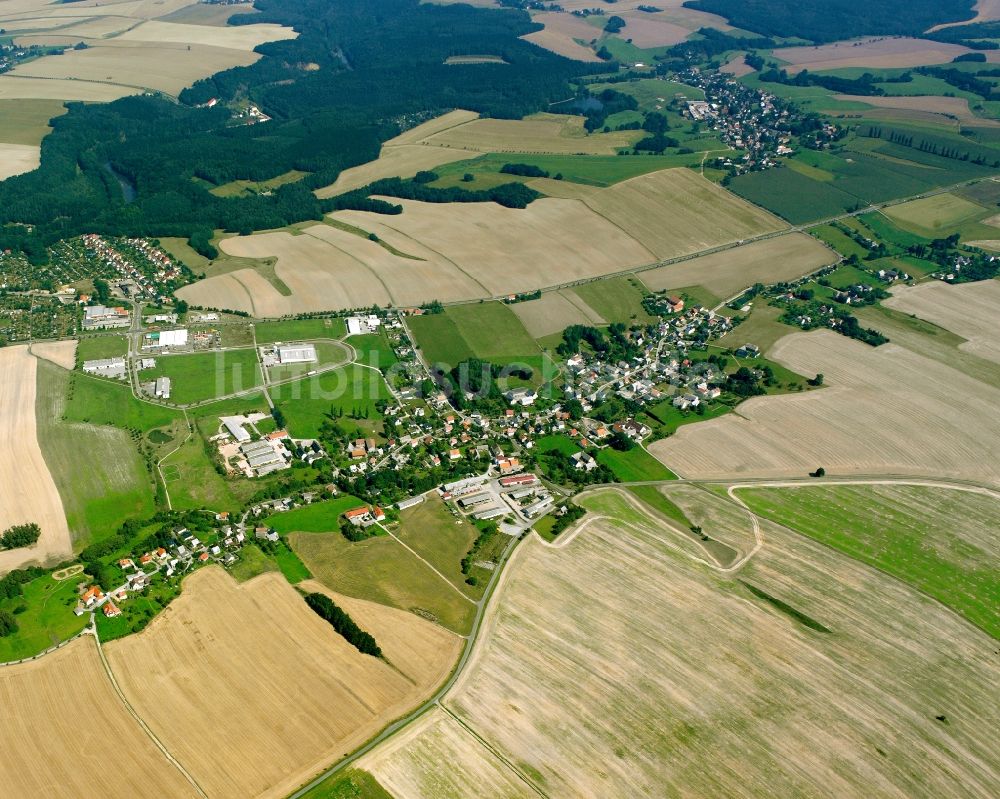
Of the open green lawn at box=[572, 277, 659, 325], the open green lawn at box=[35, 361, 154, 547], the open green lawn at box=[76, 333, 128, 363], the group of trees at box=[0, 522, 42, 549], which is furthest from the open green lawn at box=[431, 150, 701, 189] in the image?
the group of trees at box=[0, 522, 42, 549]

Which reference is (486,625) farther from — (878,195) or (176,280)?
(878,195)

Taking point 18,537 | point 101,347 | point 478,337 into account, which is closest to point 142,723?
point 18,537

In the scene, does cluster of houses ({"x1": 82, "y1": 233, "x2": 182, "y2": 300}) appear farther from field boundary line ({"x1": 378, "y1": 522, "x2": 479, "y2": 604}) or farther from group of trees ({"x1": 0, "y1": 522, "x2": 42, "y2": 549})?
field boundary line ({"x1": 378, "y1": 522, "x2": 479, "y2": 604})

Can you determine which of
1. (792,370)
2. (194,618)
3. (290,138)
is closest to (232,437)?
(194,618)

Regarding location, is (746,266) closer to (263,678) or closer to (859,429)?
(859,429)

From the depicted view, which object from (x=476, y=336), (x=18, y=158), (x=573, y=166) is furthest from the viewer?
(x=573, y=166)

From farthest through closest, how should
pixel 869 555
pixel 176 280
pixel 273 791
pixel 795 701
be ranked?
pixel 176 280, pixel 869 555, pixel 795 701, pixel 273 791
